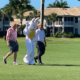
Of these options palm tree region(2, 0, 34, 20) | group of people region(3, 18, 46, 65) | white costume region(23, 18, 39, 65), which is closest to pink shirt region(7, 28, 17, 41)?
group of people region(3, 18, 46, 65)

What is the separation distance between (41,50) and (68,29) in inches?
2147

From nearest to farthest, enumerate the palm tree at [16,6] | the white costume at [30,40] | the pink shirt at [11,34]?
the pink shirt at [11,34] → the white costume at [30,40] → the palm tree at [16,6]

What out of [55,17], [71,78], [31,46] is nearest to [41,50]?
[31,46]

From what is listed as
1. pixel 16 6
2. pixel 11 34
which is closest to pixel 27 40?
pixel 11 34

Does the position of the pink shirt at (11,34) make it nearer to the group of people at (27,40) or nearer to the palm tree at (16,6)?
the group of people at (27,40)

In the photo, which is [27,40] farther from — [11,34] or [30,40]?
[11,34]

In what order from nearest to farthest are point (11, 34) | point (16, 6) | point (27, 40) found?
point (11, 34) < point (27, 40) < point (16, 6)

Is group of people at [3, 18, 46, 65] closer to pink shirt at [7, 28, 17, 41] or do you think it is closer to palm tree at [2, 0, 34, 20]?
pink shirt at [7, 28, 17, 41]

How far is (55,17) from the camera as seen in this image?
60031 millimetres

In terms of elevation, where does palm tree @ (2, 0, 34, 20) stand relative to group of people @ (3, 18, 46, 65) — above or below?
above

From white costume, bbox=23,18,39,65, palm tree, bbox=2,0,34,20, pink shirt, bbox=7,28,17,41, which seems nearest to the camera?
pink shirt, bbox=7,28,17,41

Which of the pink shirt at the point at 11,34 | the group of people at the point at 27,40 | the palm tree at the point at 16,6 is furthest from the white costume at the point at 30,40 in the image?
the palm tree at the point at 16,6

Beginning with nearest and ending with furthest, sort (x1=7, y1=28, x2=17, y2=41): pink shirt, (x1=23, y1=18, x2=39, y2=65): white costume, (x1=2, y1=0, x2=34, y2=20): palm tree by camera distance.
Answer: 1. (x1=7, y1=28, x2=17, y2=41): pink shirt
2. (x1=23, y1=18, x2=39, y2=65): white costume
3. (x1=2, y1=0, x2=34, y2=20): palm tree

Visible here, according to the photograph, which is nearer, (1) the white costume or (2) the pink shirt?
(2) the pink shirt
